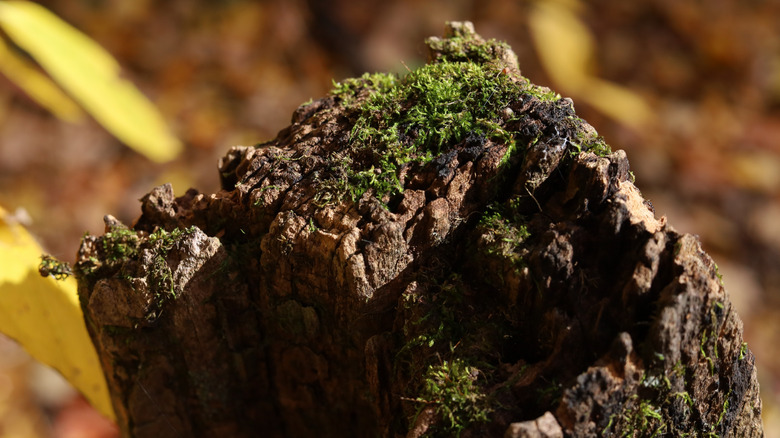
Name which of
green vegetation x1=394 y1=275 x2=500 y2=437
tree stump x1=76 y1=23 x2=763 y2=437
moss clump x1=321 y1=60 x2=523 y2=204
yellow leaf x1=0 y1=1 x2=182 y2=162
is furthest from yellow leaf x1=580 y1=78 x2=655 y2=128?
green vegetation x1=394 y1=275 x2=500 y2=437

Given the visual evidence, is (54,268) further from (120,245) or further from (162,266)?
(162,266)

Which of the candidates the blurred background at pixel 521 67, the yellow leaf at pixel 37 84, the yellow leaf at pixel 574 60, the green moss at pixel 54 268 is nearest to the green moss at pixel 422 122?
the green moss at pixel 54 268

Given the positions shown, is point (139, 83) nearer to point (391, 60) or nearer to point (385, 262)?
point (391, 60)

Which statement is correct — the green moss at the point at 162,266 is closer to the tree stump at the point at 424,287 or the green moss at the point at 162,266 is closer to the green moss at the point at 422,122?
the tree stump at the point at 424,287

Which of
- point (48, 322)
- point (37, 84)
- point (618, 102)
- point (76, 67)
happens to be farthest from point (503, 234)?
point (618, 102)

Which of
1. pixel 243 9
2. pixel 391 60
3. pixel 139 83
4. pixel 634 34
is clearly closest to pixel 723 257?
pixel 634 34
